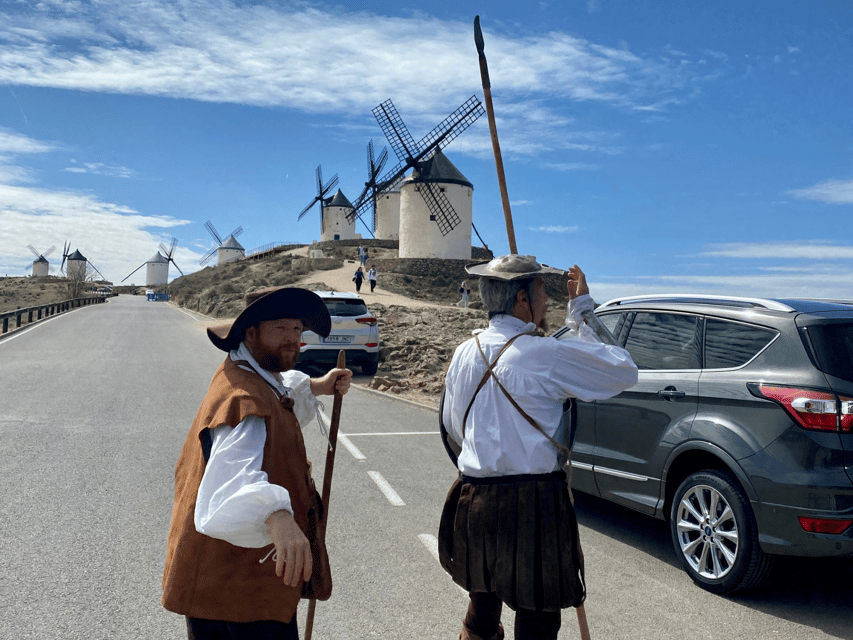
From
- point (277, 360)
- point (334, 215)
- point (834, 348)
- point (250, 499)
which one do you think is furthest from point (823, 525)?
point (334, 215)

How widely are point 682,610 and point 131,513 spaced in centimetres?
418

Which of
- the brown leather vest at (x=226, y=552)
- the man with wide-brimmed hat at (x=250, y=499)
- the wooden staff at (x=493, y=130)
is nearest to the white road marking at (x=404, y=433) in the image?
the wooden staff at (x=493, y=130)

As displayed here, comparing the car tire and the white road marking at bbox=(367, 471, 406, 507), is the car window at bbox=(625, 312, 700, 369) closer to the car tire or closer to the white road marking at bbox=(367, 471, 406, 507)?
the car tire

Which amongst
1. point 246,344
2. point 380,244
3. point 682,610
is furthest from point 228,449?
point 380,244

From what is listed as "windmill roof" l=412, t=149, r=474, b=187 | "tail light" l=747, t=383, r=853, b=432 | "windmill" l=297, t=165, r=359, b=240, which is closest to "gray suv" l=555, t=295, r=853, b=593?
"tail light" l=747, t=383, r=853, b=432

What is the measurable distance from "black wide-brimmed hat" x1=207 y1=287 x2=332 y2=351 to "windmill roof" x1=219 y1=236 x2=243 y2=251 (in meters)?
112

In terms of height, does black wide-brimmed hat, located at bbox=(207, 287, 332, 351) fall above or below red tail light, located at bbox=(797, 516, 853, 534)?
above

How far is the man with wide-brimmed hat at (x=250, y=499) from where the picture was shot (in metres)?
1.95

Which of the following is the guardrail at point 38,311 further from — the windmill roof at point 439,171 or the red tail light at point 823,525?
the windmill roof at point 439,171

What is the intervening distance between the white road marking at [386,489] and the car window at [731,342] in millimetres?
2884

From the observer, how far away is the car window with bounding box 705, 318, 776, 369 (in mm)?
4449

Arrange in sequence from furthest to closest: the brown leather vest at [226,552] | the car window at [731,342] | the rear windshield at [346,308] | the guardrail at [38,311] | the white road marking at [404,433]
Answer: the guardrail at [38,311], the rear windshield at [346,308], the white road marking at [404,433], the car window at [731,342], the brown leather vest at [226,552]

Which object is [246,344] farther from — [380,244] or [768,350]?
[380,244]

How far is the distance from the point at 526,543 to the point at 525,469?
0.27m
